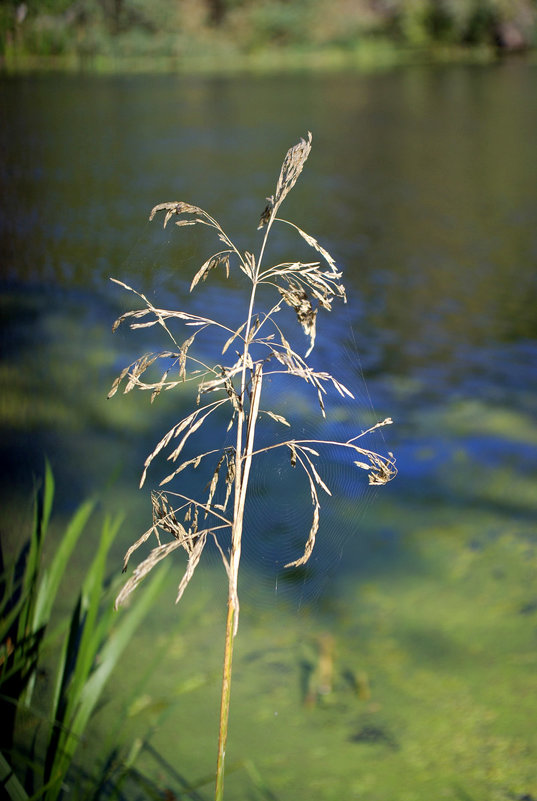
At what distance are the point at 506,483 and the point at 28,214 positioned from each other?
5.43ft

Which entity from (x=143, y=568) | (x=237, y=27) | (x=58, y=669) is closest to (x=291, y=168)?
(x=143, y=568)

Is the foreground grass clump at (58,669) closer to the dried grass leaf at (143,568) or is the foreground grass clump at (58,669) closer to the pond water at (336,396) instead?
the pond water at (336,396)

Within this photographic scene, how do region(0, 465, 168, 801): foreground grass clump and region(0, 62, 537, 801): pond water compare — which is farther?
region(0, 62, 537, 801): pond water

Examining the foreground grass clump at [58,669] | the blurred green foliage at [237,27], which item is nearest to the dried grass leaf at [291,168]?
the foreground grass clump at [58,669]

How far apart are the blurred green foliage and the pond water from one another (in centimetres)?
26

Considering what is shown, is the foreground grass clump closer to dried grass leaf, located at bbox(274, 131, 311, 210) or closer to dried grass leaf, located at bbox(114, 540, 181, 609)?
dried grass leaf, located at bbox(114, 540, 181, 609)

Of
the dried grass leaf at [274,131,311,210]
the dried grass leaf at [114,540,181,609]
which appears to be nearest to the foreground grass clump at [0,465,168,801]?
the dried grass leaf at [114,540,181,609]

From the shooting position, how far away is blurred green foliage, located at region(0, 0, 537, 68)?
1029 mm

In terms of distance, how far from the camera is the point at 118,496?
1275 millimetres

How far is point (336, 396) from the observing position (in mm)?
563

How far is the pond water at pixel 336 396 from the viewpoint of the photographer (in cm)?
75

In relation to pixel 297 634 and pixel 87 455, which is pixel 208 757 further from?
pixel 87 455

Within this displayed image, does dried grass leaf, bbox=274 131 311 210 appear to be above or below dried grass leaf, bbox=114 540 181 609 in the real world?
above

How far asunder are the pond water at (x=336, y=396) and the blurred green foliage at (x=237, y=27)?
0.26 m
